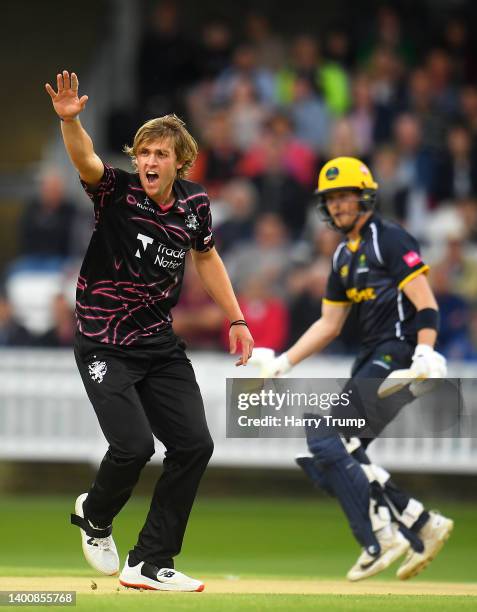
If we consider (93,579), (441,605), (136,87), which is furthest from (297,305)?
(441,605)

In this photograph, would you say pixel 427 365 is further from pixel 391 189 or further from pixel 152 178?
pixel 391 189

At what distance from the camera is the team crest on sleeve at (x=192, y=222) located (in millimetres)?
7570

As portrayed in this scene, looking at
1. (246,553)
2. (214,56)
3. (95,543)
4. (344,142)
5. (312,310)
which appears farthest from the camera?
(214,56)

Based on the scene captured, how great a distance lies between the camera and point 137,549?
24.6 feet

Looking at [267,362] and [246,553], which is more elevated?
[267,362]

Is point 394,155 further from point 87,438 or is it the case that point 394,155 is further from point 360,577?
point 360,577

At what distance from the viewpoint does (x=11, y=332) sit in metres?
14.9

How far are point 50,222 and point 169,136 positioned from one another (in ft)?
28.5

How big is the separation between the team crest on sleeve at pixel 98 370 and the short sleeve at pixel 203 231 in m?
0.87

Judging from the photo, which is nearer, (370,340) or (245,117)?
(370,340)

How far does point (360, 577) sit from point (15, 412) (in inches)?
240

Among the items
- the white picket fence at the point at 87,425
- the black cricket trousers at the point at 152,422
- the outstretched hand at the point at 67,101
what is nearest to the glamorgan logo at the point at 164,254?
the black cricket trousers at the point at 152,422

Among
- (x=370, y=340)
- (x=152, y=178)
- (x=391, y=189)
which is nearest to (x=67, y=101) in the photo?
(x=152, y=178)

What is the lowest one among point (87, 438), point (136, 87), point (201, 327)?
point (87, 438)
